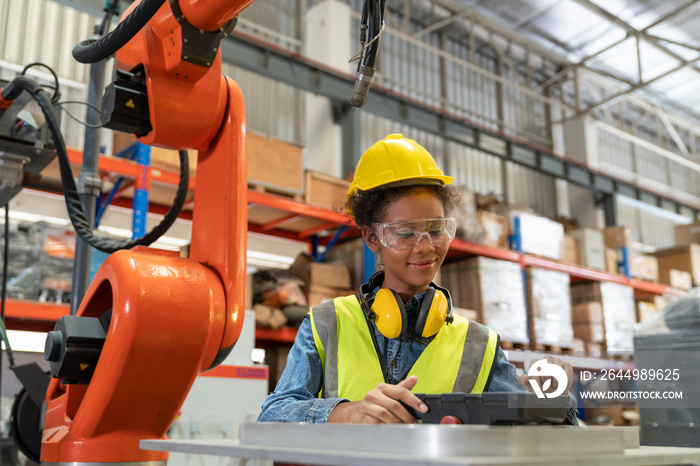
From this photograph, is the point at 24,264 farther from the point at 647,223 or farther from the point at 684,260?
the point at 647,223

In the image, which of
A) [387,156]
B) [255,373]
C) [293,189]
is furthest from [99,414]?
[293,189]

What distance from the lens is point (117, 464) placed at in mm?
1504

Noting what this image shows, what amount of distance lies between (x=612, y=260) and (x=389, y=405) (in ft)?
28.0

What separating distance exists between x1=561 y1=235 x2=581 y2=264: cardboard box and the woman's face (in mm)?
6703

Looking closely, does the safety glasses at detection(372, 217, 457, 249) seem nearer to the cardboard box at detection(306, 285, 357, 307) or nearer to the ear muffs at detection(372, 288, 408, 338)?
the ear muffs at detection(372, 288, 408, 338)

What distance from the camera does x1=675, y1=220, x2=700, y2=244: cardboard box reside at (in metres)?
10.5

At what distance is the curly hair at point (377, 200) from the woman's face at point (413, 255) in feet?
0.06

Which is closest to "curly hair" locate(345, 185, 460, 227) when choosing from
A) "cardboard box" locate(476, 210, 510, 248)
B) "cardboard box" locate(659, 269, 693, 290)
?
"cardboard box" locate(476, 210, 510, 248)

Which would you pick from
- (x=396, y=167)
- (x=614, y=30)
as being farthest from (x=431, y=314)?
(x=614, y=30)

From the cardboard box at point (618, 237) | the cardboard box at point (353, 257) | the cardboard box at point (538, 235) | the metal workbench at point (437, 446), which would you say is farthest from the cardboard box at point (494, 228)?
the metal workbench at point (437, 446)

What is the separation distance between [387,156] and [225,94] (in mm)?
494

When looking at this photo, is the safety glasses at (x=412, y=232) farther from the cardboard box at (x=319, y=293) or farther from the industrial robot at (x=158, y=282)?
the cardboard box at (x=319, y=293)

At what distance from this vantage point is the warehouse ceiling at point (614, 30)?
997cm

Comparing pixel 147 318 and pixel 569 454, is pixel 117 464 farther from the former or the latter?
pixel 569 454
